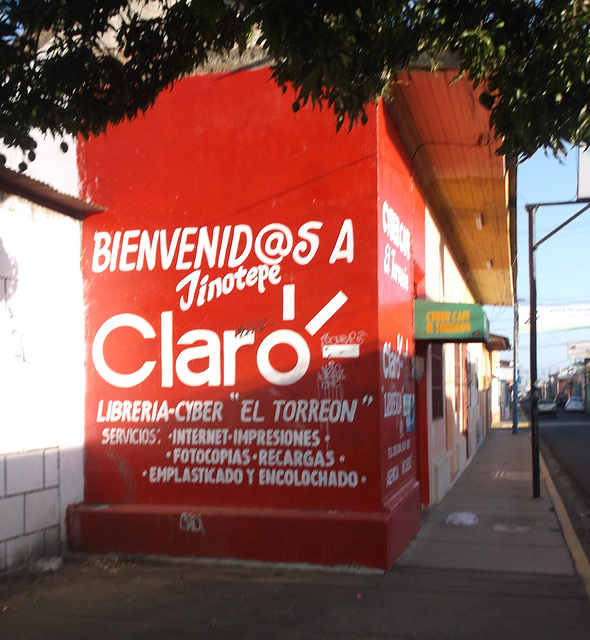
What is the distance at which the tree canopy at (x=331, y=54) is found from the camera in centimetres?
452

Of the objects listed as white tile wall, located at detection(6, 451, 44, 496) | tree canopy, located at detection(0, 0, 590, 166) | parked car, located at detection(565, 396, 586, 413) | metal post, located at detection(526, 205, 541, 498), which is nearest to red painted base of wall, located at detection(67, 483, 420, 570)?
white tile wall, located at detection(6, 451, 44, 496)

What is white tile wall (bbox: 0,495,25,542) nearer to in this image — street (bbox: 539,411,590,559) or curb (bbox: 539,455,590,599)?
curb (bbox: 539,455,590,599)

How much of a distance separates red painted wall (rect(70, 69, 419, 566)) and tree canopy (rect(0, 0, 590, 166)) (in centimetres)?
240

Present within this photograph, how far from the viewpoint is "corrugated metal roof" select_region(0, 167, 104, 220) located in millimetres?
7145

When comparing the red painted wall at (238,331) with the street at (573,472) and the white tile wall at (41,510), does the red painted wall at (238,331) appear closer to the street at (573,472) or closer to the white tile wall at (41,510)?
the white tile wall at (41,510)

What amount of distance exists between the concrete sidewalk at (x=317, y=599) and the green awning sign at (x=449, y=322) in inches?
96.5

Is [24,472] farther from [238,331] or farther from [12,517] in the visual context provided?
[238,331]

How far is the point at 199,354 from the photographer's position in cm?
789

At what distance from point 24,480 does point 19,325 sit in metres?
1.48

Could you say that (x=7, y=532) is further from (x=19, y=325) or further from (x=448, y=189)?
(x=448, y=189)

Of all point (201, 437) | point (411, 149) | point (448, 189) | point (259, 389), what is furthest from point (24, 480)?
point (448, 189)

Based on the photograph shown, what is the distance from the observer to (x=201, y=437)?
25.4 ft

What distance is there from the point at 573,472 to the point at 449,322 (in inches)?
400

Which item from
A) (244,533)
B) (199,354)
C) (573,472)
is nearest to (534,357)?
(573,472)
